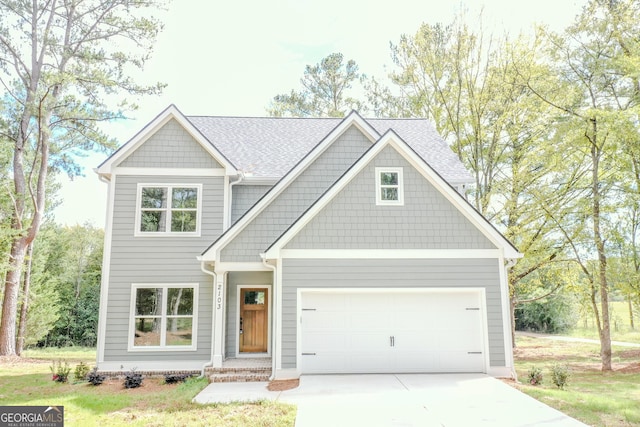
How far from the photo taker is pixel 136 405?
8.16 m

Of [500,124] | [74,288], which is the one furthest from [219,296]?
[74,288]

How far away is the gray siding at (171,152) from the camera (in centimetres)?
1242

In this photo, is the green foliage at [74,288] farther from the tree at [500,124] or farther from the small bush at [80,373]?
the tree at [500,124]

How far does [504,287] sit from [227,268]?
23.1ft

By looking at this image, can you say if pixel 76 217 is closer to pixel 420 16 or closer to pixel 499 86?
pixel 420 16

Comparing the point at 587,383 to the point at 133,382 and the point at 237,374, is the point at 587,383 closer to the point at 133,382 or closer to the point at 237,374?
the point at 237,374

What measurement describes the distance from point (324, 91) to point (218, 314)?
20.8m

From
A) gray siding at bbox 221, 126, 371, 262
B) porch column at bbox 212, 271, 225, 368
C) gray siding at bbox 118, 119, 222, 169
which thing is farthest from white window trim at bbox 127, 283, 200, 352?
gray siding at bbox 118, 119, 222, 169

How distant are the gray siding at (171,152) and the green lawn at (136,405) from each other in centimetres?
598

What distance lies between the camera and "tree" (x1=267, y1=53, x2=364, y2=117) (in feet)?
92.8

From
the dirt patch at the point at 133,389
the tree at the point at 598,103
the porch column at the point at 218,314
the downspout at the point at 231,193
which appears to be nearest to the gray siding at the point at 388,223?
the porch column at the point at 218,314

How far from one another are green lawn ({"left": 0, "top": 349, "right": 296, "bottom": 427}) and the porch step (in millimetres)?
372

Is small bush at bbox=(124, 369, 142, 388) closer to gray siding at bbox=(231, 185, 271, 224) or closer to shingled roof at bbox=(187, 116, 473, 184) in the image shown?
gray siding at bbox=(231, 185, 271, 224)

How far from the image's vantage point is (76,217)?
30656 millimetres
